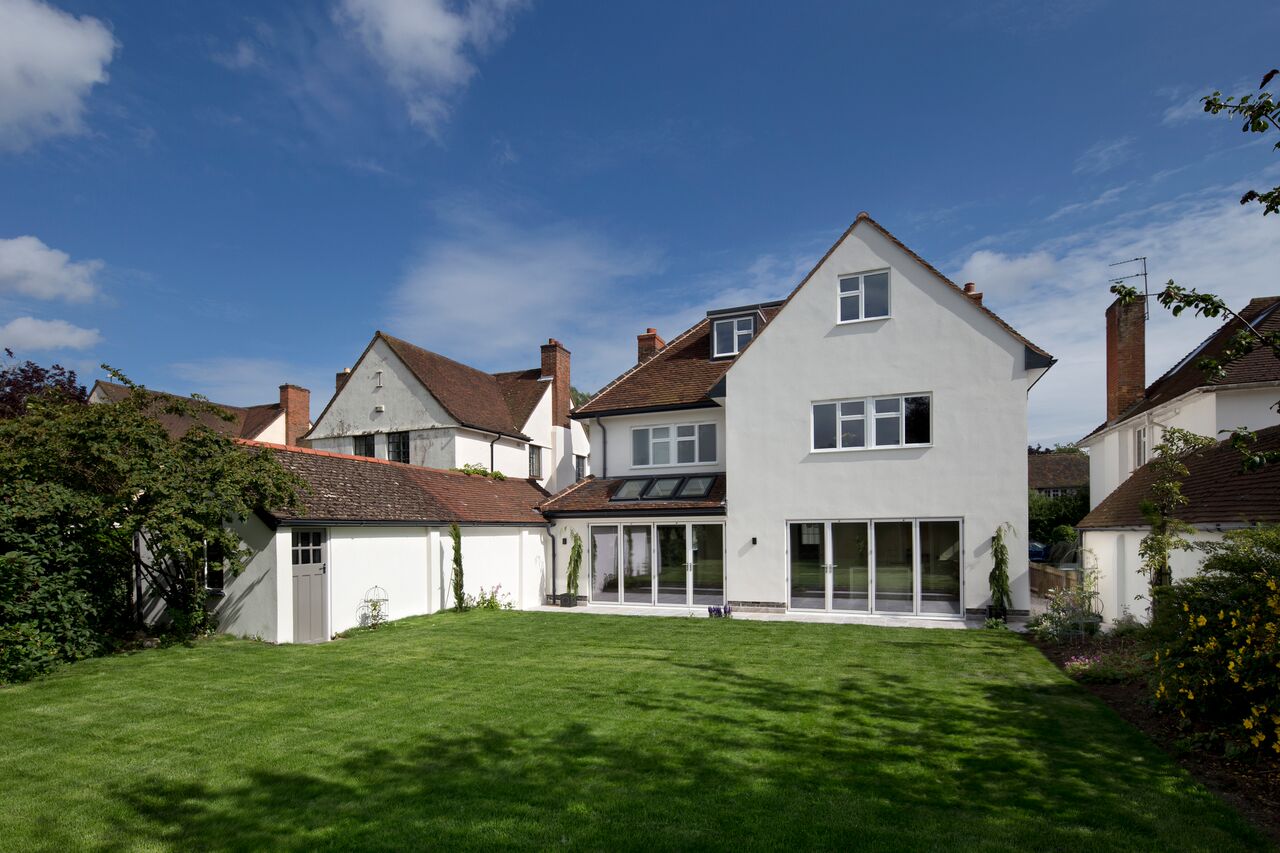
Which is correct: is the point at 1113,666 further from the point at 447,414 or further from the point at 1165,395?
the point at 447,414

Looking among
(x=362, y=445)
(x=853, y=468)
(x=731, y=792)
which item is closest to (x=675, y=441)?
(x=853, y=468)

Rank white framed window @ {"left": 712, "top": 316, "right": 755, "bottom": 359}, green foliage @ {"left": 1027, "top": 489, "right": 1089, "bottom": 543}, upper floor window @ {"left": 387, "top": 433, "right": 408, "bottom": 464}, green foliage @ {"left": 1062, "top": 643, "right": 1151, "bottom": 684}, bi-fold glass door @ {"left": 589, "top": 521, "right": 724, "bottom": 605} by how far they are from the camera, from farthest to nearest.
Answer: green foliage @ {"left": 1027, "top": 489, "right": 1089, "bottom": 543} < upper floor window @ {"left": 387, "top": 433, "right": 408, "bottom": 464} < white framed window @ {"left": 712, "top": 316, "right": 755, "bottom": 359} < bi-fold glass door @ {"left": 589, "top": 521, "right": 724, "bottom": 605} < green foliage @ {"left": 1062, "top": 643, "right": 1151, "bottom": 684}

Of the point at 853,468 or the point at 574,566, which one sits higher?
the point at 853,468

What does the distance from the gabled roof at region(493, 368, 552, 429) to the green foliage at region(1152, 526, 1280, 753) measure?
84.9ft

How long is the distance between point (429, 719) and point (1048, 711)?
861cm

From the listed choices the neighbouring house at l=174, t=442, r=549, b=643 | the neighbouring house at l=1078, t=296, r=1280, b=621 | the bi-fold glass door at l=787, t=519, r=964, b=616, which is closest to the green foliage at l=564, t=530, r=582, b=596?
the neighbouring house at l=174, t=442, r=549, b=643

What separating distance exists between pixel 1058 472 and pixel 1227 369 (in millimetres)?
44558

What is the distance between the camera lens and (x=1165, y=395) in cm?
2056

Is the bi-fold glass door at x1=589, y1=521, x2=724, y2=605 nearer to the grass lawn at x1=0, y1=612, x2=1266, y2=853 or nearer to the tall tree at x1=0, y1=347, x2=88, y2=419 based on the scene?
the grass lawn at x1=0, y1=612, x2=1266, y2=853

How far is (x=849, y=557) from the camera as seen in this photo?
18375 millimetres

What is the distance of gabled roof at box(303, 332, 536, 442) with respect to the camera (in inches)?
1103

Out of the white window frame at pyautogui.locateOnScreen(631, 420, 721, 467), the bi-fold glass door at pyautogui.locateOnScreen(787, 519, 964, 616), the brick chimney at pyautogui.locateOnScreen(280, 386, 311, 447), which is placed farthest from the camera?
the brick chimney at pyautogui.locateOnScreen(280, 386, 311, 447)

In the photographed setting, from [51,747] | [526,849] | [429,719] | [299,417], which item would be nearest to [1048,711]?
[526,849]

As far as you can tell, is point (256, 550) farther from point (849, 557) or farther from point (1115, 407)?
point (1115, 407)
